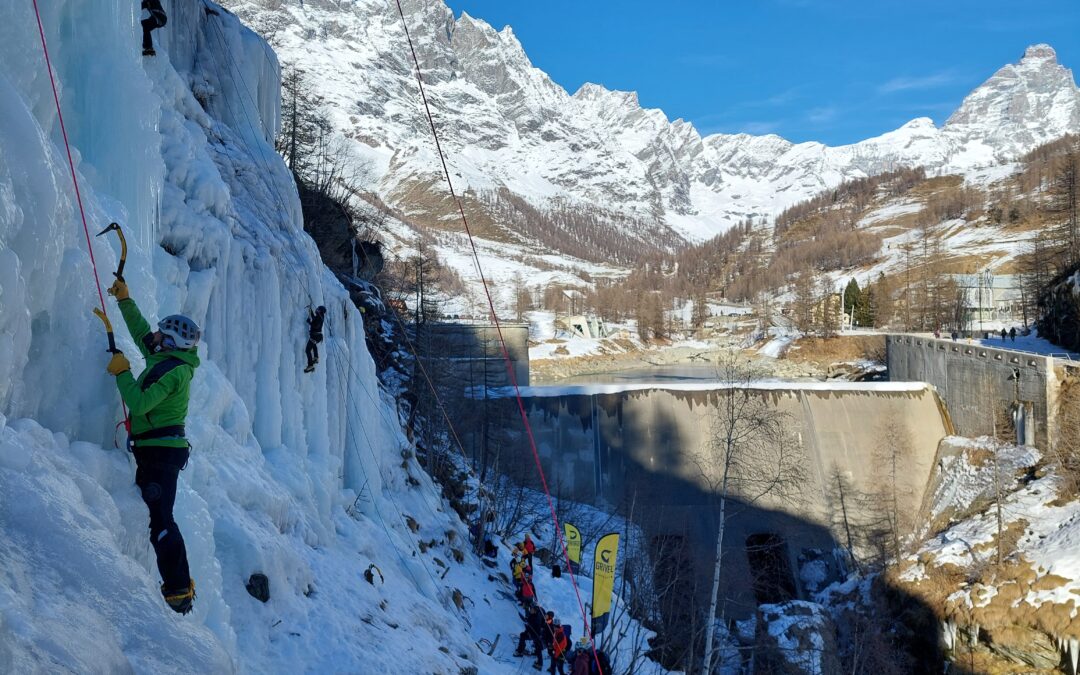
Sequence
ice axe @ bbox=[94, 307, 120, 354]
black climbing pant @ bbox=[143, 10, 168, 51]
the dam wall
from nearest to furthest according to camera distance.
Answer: ice axe @ bbox=[94, 307, 120, 354], black climbing pant @ bbox=[143, 10, 168, 51], the dam wall

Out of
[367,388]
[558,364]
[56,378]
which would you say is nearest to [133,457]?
[56,378]

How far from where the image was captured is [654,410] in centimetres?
3581

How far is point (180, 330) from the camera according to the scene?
16.5 feet

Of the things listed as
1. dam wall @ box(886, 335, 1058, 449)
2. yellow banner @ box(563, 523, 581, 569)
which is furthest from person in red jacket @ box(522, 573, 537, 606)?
dam wall @ box(886, 335, 1058, 449)

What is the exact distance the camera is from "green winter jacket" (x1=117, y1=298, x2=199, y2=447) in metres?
4.70

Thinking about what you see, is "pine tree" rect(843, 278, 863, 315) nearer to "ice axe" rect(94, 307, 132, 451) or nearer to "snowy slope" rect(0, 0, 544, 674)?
"snowy slope" rect(0, 0, 544, 674)

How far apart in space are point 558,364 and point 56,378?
73738 mm

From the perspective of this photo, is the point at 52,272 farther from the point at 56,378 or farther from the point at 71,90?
the point at 71,90

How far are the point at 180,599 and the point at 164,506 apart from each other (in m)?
0.60

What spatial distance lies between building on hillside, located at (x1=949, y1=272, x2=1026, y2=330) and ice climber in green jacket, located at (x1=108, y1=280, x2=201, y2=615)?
69.3m

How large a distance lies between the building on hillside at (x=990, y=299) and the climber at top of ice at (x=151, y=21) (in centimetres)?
6726

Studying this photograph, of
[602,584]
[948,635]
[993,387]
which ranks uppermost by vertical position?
[993,387]

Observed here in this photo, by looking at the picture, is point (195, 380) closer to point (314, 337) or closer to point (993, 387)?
point (314, 337)

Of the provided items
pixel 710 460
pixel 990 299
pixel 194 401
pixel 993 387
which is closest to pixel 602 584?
pixel 194 401
